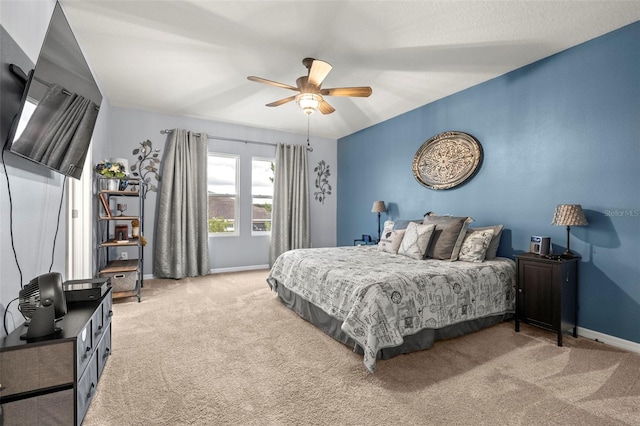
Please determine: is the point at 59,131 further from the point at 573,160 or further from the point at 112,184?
the point at 573,160

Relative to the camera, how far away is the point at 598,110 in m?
2.65

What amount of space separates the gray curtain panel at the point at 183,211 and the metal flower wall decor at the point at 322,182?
7.19 ft

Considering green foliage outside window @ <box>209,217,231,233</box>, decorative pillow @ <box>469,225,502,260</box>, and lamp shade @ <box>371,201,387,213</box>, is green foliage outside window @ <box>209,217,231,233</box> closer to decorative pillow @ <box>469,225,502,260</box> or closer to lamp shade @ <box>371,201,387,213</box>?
lamp shade @ <box>371,201,387,213</box>

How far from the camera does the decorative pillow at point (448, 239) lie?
3188 millimetres

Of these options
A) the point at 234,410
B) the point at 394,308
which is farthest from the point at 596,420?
the point at 234,410

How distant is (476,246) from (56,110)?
3.53 metres

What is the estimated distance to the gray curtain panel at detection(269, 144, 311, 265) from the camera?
5578 mm

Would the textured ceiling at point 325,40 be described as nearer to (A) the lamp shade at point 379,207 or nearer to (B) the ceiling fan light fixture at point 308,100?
(B) the ceiling fan light fixture at point 308,100

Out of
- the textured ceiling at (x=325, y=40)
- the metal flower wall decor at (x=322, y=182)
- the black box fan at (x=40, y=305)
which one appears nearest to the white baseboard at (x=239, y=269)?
the metal flower wall decor at (x=322, y=182)

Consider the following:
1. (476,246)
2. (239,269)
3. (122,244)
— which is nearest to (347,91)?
(476,246)

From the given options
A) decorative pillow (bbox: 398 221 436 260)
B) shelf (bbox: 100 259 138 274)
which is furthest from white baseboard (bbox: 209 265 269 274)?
decorative pillow (bbox: 398 221 436 260)

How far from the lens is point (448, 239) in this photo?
3.23m

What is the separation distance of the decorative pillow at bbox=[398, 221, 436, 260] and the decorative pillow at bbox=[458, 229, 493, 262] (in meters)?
0.36

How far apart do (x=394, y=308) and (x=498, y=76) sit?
300 centimetres
